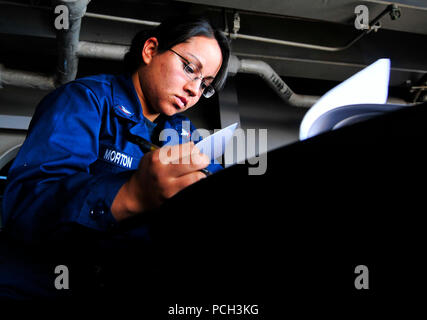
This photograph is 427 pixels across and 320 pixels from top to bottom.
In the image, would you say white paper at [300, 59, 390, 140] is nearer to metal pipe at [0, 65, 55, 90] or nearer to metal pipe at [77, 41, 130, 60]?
metal pipe at [77, 41, 130, 60]

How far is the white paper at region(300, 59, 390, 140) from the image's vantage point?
1.84 ft

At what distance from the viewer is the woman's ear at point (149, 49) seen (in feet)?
3.58

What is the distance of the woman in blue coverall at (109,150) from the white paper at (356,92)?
0.25 metres

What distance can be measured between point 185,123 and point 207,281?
0.87 metres

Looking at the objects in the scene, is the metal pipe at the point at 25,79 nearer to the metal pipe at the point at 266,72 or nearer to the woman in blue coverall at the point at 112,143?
the woman in blue coverall at the point at 112,143

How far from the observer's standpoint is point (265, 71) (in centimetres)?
213

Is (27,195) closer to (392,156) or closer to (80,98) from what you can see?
(80,98)

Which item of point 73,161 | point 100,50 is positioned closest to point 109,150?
point 73,161

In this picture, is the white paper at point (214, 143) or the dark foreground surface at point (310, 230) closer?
the dark foreground surface at point (310, 230)

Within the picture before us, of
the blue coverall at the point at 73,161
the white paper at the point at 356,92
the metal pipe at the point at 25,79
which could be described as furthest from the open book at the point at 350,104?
the metal pipe at the point at 25,79

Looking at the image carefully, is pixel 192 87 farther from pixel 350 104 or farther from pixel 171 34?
pixel 350 104

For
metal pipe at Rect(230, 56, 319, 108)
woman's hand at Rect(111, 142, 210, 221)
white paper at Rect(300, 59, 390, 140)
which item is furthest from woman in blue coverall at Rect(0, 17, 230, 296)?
metal pipe at Rect(230, 56, 319, 108)

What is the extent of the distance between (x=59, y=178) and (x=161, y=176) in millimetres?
247
